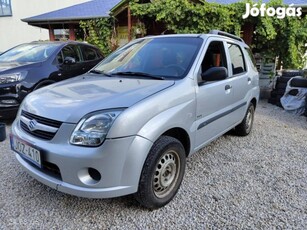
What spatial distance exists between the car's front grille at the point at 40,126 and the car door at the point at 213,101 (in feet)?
4.51

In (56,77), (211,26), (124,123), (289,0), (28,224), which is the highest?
(289,0)

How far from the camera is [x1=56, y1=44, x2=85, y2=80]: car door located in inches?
206

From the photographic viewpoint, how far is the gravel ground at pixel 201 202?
2.23 m

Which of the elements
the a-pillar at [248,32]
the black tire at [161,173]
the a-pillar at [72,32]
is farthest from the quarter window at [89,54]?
the a-pillar at [72,32]

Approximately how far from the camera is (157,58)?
300cm

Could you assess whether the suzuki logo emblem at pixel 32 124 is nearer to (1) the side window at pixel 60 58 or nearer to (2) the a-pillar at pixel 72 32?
(1) the side window at pixel 60 58

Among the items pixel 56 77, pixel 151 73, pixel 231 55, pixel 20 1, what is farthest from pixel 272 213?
pixel 20 1

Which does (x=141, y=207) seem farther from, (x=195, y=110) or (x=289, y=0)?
(x=289, y=0)

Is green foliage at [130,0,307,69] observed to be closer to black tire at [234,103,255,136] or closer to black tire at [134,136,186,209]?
black tire at [234,103,255,136]

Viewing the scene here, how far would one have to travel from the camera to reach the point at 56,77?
5113mm

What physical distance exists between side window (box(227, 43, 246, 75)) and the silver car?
1.17 feet

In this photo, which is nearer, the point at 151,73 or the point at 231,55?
the point at 151,73

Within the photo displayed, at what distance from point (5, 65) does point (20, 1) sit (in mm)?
17160

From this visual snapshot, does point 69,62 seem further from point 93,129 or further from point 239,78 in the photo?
point 93,129
